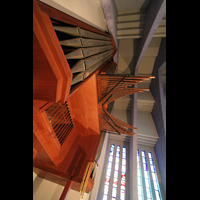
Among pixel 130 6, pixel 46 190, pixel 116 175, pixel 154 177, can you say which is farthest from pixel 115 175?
pixel 130 6

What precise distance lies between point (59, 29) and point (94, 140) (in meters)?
2.93

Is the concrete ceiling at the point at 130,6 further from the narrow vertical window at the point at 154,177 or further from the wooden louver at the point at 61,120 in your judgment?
the narrow vertical window at the point at 154,177

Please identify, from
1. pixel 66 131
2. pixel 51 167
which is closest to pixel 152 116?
pixel 66 131

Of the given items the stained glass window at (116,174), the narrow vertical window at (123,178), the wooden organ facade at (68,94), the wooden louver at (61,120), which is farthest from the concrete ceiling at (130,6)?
the narrow vertical window at (123,178)

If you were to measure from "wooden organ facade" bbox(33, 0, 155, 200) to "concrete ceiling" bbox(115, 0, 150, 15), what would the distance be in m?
3.96

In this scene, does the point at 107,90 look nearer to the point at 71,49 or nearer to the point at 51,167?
the point at 71,49

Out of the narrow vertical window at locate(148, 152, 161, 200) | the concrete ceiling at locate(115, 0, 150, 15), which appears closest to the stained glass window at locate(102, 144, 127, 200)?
the narrow vertical window at locate(148, 152, 161, 200)

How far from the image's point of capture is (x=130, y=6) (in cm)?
483

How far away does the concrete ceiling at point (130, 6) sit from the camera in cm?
453

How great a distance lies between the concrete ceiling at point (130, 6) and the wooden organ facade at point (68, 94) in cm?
396

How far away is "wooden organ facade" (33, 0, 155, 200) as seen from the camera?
88cm
